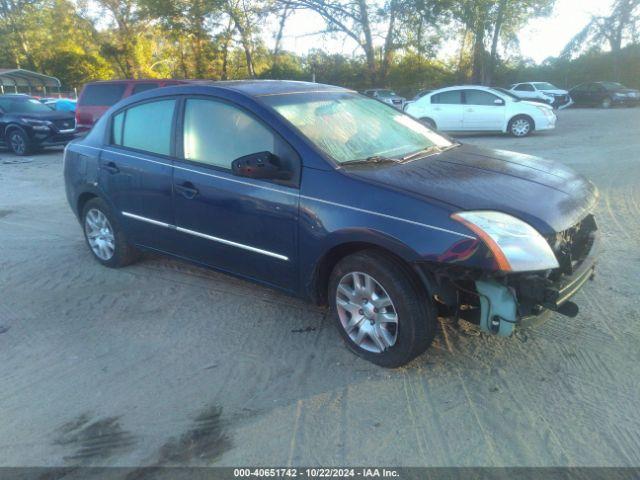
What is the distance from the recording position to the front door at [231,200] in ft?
11.7

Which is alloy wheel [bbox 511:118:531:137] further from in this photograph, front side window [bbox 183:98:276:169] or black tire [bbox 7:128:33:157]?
black tire [bbox 7:128:33:157]

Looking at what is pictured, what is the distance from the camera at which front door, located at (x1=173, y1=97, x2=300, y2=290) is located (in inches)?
141

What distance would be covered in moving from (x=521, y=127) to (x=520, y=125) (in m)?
0.06

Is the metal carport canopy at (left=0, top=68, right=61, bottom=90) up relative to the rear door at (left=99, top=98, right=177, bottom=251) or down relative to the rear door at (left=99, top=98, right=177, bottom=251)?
up

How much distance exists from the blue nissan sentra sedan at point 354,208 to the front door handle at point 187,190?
0.5 inches

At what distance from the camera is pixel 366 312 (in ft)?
10.9

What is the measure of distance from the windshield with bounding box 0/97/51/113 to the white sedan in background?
1083cm

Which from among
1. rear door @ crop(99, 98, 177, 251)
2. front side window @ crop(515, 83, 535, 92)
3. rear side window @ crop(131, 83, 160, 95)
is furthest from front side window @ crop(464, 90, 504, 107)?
front side window @ crop(515, 83, 535, 92)

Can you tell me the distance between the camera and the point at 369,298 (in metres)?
3.28

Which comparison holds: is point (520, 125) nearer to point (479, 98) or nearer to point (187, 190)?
point (479, 98)

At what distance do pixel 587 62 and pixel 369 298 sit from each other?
133 ft

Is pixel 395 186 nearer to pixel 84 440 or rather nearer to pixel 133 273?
pixel 84 440

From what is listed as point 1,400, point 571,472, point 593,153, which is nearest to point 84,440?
point 1,400

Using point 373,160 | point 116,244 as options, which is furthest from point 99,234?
point 373,160
